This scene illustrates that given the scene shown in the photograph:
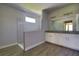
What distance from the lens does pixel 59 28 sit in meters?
1.89

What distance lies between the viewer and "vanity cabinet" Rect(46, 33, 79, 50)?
1.82 m

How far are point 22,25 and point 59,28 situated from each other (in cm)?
70

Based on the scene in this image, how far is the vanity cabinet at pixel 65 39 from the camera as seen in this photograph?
1817 millimetres

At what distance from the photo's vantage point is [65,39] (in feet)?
6.13

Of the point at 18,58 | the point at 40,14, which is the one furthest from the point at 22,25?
the point at 18,58

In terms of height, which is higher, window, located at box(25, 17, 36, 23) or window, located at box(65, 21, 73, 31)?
A: window, located at box(25, 17, 36, 23)

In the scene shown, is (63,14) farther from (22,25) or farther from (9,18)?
(9,18)

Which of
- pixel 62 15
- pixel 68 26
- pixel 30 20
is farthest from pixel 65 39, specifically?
pixel 30 20

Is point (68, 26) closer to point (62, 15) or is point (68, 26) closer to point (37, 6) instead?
point (62, 15)

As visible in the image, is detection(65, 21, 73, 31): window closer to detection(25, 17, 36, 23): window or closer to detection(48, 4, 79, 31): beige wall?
detection(48, 4, 79, 31): beige wall

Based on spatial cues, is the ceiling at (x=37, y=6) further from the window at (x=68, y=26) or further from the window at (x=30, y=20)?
the window at (x=68, y=26)

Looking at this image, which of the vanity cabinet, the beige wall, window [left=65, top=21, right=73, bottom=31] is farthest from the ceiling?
the vanity cabinet

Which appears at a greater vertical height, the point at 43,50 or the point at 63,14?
the point at 63,14

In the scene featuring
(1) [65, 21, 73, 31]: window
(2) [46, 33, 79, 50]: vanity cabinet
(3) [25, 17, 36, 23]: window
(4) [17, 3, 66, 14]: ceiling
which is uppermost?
(4) [17, 3, 66, 14]: ceiling
